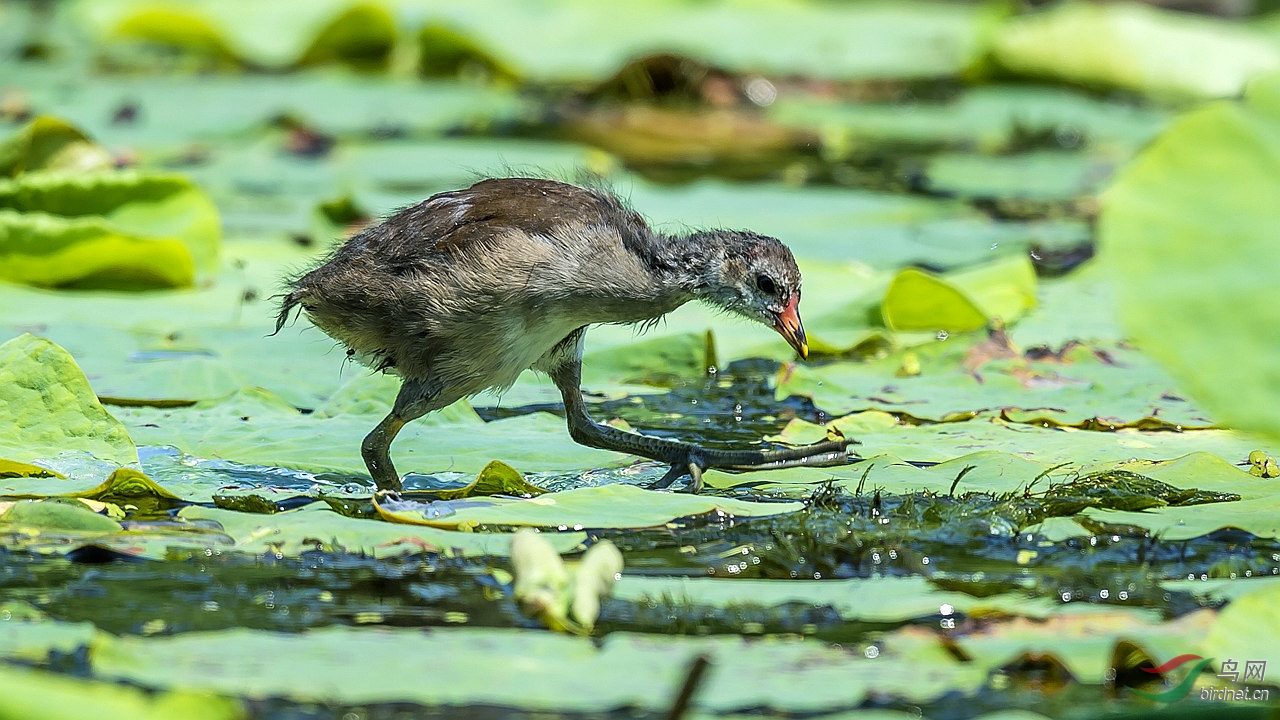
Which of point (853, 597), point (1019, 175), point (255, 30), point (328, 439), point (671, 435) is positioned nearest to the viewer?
point (853, 597)

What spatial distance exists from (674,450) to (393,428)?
0.79 m

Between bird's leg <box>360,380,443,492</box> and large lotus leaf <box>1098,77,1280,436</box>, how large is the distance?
87.0 inches

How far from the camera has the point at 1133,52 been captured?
10.2m

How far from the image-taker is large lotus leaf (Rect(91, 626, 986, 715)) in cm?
265

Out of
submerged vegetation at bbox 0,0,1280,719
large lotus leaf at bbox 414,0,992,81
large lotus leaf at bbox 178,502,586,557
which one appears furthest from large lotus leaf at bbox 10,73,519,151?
large lotus leaf at bbox 178,502,586,557

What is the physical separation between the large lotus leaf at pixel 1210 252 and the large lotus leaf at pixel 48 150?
516 centimetres

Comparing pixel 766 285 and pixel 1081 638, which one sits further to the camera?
pixel 766 285

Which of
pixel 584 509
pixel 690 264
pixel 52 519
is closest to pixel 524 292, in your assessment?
pixel 690 264

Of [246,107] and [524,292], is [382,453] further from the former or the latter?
[246,107]

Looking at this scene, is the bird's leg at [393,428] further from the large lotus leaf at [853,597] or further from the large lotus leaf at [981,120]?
the large lotus leaf at [981,120]

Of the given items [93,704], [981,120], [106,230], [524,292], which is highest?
[981,120]

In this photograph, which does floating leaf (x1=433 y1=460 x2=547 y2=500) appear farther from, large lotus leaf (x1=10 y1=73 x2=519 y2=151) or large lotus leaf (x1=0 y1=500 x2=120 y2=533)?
large lotus leaf (x1=10 y1=73 x2=519 y2=151)

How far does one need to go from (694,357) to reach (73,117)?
17.1 ft

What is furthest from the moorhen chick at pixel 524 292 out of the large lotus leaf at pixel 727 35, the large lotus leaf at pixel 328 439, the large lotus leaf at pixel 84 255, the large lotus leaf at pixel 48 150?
the large lotus leaf at pixel 727 35
